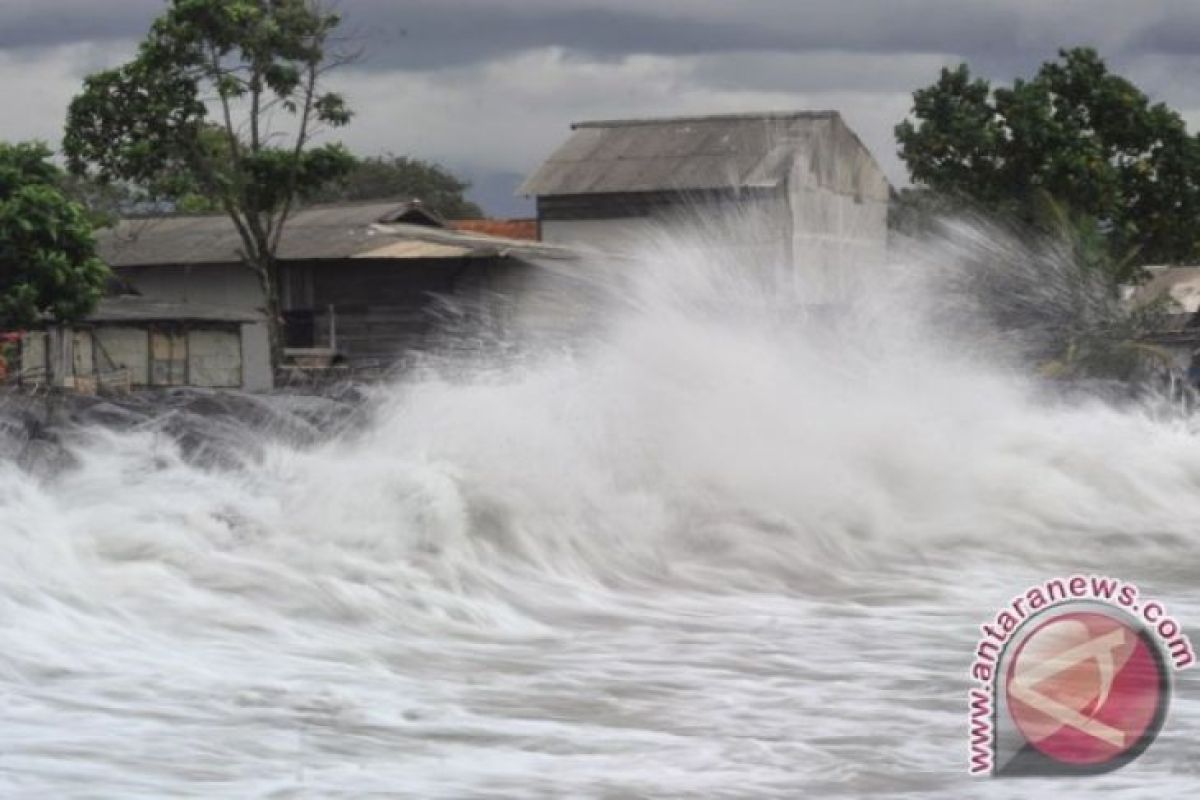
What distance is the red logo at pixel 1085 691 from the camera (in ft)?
22.7

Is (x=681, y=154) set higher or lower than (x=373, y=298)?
higher

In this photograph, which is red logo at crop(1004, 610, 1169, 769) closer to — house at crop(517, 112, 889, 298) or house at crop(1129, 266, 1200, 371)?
house at crop(1129, 266, 1200, 371)

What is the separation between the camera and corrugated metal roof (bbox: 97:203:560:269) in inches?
1486

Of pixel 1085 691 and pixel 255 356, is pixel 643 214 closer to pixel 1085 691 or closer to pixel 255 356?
pixel 255 356

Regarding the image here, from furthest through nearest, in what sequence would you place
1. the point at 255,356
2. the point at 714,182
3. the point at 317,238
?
the point at 714,182 < the point at 317,238 < the point at 255,356

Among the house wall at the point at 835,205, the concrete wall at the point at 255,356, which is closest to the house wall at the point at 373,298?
the concrete wall at the point at 255,356

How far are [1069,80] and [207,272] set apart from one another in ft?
61.1

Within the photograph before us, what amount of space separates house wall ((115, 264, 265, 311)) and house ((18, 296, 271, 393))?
2.43 feet

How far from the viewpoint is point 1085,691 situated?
24.2ft

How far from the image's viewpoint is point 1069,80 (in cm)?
4434

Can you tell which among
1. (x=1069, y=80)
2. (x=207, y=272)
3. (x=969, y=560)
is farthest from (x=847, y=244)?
(x=969, y=560)

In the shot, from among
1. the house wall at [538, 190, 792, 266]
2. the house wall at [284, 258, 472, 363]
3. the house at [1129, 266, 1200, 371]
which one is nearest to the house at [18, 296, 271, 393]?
the house wall at [284, 258, 472, 363]

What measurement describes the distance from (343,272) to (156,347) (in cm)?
568

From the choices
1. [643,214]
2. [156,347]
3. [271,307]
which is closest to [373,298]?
[271,307]
